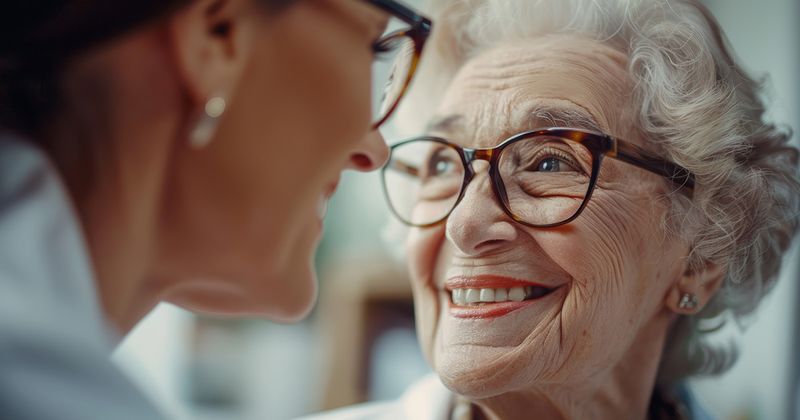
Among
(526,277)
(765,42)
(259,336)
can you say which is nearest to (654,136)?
(526,277)

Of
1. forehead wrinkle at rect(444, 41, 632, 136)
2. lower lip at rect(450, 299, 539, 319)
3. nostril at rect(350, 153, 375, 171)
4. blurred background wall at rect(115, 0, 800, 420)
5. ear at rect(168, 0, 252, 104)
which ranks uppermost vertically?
ear at rect(168, 0, 252, 104)

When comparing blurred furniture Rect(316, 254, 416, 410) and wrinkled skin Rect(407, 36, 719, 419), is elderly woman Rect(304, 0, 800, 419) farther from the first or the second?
blurred furniture Rect(316, 254, 416, 410)

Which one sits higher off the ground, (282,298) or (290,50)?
(290,50)

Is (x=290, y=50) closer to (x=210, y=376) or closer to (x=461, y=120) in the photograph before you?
(x=461, y=120)

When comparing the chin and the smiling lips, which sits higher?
the smiling lips

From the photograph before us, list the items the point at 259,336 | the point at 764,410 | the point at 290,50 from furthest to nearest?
the point at 259,336
the point at 764,410
the point at 290,50

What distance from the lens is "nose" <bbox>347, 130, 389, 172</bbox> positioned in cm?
108

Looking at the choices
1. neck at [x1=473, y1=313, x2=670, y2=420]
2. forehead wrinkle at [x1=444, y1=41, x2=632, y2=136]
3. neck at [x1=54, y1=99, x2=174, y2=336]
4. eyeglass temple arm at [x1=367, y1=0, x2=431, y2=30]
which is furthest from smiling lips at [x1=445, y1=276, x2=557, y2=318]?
neck at [x1=54, y1=99, x2=174, y2=336]

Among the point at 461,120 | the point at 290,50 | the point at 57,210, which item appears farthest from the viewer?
the point at 461,120

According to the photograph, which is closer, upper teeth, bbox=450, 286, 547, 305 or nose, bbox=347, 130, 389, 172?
nose, bbox=347, 130, 389, 172

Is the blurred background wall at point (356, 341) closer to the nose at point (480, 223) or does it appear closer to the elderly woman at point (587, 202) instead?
the elderly woman at point (587, 202)

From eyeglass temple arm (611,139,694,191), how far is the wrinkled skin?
0.05ft

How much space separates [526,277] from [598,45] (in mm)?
405

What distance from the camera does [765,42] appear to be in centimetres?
251
